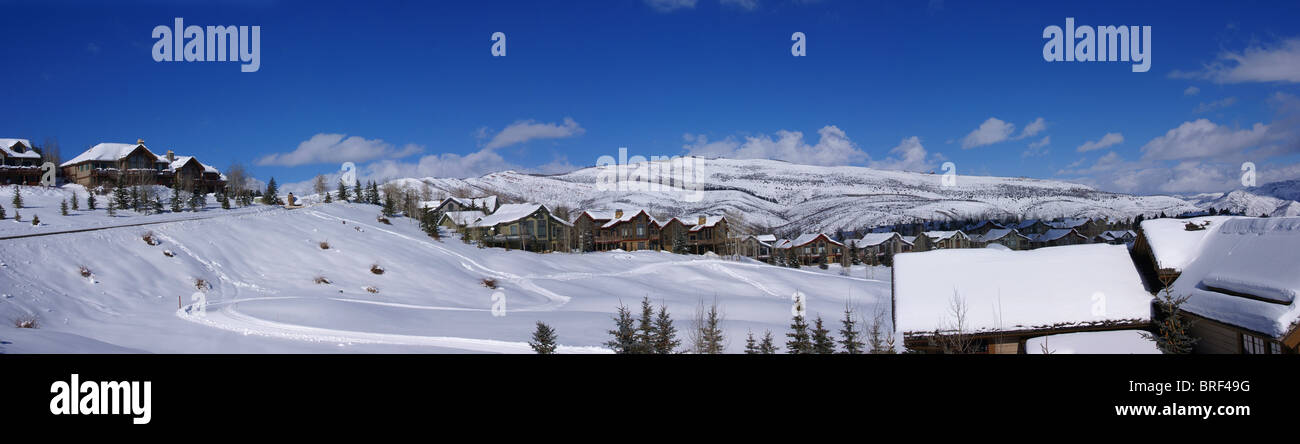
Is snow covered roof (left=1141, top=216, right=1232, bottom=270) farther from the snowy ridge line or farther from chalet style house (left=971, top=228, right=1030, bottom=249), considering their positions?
chalet style house (left=971, top=228, right=1030, bottom=249)

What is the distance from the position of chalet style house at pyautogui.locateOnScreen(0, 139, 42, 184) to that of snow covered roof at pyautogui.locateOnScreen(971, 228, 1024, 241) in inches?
2603

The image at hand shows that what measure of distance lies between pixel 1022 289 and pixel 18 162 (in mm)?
50455

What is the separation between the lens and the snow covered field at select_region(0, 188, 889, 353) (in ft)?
45.1

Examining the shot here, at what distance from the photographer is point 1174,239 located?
12086 millimetres

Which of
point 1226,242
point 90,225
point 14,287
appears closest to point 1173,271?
point 1226,242

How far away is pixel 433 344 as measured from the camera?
14883 mm

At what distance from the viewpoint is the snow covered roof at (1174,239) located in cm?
1177

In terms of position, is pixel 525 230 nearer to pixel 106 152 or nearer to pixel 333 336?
pixel 106 152

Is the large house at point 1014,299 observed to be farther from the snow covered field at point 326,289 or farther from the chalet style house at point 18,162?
the chalet style house at point 18,162

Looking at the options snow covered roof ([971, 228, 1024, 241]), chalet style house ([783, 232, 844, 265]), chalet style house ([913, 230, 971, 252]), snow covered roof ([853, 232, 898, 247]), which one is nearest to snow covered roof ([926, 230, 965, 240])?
chalet style house ([913, 230, 971, 252])

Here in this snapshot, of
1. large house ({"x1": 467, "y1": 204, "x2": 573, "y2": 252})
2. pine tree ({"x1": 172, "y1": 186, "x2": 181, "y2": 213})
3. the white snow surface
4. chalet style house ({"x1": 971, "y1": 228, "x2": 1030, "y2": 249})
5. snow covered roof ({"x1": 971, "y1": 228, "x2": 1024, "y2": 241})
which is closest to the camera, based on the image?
the white snow surface
